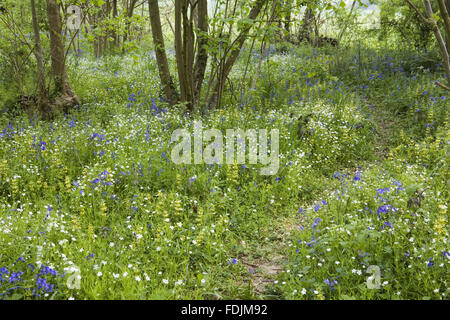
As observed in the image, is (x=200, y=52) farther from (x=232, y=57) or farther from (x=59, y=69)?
(x=59, y=69)

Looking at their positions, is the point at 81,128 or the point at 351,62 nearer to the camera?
the point at 81,128

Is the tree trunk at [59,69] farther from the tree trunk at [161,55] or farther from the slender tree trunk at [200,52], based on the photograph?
the slender tree trunk at [200,52]

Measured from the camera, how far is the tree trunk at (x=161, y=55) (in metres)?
8.04

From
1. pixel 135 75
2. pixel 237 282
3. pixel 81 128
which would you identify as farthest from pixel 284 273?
pixel 135 75

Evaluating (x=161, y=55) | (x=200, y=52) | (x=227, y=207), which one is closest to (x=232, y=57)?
(x=200, y=52)

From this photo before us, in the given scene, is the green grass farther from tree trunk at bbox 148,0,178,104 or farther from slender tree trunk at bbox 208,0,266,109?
tree trunk at bbox 148,0,178,104

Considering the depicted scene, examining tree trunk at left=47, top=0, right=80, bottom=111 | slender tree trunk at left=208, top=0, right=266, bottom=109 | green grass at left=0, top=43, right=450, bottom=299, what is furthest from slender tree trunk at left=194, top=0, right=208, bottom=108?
tree trunk at left=47, top=0, right=80, bottom=111

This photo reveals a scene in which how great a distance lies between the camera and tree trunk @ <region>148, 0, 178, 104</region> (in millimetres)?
8039

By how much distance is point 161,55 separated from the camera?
27.6 feet

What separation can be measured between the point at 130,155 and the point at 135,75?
5.97 metres

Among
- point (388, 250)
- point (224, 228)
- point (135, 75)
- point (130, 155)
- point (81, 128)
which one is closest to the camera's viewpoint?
point (388, 250)

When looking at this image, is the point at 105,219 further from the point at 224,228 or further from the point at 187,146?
the point at 187,146

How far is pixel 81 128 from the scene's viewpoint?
686 centimetres

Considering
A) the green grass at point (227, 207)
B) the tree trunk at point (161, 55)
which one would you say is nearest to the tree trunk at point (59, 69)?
the green grass at point (227, 207)
